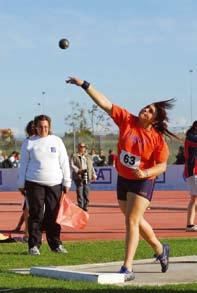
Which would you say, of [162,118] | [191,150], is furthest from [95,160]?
[162,118]

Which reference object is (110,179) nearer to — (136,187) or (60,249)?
(60,249)

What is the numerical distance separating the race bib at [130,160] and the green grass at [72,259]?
55.0 inches

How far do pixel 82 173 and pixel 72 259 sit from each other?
8957mm

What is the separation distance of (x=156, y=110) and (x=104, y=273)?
1935mm

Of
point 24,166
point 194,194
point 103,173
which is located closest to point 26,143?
point 24,166

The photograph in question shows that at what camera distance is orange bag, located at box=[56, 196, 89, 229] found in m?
12.6

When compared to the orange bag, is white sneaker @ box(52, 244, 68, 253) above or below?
below

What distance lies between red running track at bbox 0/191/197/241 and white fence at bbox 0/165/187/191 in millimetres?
7266

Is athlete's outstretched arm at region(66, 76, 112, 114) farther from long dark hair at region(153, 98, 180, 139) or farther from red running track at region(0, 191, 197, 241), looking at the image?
red running track at region(0, 191, 197, 241)

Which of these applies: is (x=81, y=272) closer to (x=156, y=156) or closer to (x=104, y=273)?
(x=104, y=273)

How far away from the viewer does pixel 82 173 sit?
20656 mm

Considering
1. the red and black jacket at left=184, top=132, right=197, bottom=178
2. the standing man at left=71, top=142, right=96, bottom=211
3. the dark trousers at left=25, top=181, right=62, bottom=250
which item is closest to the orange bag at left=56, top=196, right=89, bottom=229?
the dark trousers at left=25, top=181, right=62, bottom=250

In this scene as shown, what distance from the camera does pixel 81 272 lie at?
384 inches

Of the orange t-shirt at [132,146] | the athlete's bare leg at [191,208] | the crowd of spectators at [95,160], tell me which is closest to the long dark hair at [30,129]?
the orange t-shirt at [132,146]
